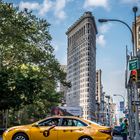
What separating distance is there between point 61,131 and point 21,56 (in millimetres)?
32897

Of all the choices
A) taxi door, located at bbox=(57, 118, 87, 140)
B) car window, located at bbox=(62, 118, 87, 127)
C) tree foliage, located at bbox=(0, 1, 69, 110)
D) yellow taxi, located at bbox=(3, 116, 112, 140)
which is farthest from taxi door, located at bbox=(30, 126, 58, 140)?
tree foliage, located at bbox=(0, 1, 69, 110)

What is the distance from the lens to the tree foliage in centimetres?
4706

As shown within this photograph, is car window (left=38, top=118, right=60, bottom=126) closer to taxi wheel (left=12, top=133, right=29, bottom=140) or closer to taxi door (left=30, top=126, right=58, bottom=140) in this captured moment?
taxi door (left=30, top=126, right=58, bottom=140)

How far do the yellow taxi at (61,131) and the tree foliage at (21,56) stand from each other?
27166mm

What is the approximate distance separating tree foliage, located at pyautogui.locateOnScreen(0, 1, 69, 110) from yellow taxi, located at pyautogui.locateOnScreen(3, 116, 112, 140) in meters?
27.2

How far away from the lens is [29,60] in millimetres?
53094

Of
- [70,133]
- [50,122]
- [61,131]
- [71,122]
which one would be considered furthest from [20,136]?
[71,122]

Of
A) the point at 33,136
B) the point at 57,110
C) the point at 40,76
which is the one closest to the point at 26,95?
the point at 40,76

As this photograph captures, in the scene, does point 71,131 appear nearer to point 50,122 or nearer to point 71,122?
point 71,122

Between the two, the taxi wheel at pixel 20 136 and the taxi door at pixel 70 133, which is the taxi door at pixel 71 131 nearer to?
the taxi door at pixel 70 133

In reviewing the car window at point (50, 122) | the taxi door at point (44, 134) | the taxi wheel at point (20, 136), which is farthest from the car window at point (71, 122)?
the taxi wheel at point (20, 136)

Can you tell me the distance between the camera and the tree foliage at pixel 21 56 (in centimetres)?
4706

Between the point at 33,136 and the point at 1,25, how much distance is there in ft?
90.2

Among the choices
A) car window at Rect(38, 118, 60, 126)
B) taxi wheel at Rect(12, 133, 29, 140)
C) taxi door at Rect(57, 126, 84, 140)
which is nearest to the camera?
taxi door at Rect(57, 126, 84, 140)
